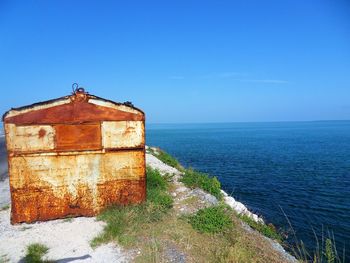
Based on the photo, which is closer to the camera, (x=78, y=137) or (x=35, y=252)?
(x=35, y=252)

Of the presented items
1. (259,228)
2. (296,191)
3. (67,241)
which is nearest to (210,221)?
(67,241)

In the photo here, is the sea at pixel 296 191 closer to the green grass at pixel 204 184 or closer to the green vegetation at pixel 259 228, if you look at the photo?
the green vegetation at pixel 259 228

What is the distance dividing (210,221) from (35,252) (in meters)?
3.69

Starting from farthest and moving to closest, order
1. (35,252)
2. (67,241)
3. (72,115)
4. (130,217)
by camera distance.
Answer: (72,115), (130,217), (67,241), (35,252)

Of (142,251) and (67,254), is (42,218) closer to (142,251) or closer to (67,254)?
(67,254)

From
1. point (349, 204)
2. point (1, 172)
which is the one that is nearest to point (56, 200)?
point (1, 172)

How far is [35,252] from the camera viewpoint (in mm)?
5445

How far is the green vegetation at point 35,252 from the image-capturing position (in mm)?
5160

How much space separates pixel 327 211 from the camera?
1436cm

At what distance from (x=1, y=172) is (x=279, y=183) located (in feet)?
55.3

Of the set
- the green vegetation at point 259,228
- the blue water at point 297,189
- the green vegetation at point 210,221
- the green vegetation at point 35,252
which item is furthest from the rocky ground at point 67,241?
the blue water at point 297,189

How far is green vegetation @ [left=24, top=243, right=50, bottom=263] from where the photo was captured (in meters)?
5.16

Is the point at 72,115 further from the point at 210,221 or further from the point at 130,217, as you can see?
the point at 210,221

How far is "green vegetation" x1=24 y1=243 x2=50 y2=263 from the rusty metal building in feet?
4.76
